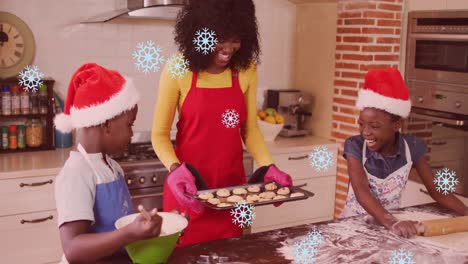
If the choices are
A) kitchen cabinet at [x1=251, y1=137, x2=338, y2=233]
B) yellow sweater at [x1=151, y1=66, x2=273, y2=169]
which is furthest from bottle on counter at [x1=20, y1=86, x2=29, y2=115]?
kitchen cabinet at [x1=251, y1=137, x2=338, y2=233]

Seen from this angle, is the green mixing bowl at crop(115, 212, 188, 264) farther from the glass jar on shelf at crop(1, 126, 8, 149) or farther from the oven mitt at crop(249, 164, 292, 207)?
the glass jar on shelf at crop(1, 126, 8, 149)

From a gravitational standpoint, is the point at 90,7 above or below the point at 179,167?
above

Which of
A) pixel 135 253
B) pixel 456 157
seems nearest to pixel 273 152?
pixel 456 157

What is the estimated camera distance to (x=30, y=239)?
267 cm

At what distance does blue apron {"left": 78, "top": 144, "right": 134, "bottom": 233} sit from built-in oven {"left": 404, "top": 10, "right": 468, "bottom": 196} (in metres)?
2.12

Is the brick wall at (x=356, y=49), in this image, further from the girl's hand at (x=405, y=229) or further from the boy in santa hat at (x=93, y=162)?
the boy in santa hat at (x=93, y=162)

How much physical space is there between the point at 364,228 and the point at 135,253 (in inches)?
31.4

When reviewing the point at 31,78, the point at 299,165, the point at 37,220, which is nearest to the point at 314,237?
the point at 37,220

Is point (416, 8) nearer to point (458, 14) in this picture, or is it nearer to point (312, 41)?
point (458, 14)

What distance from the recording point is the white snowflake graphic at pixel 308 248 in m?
1.48

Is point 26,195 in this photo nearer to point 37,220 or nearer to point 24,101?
point 37,220

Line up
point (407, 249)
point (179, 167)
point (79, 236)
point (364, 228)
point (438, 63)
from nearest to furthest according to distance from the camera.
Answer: point (79, 236) → point (407, 249) → point (364, 228) → point (179, 167) → point (438, 63)

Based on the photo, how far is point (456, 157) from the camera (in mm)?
2986

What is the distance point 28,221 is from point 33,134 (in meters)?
0.56
